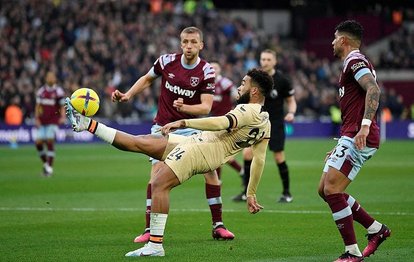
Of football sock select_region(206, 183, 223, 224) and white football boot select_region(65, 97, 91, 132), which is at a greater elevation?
white football boot select_region(65, 97, 91, 132)

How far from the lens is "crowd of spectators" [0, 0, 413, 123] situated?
36.0 m

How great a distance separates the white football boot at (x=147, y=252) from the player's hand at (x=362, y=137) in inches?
101

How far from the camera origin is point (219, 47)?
42938mm

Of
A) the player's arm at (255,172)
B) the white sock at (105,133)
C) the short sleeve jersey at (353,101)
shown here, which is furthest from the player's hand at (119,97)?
the short sleeve jersey at (353,101)

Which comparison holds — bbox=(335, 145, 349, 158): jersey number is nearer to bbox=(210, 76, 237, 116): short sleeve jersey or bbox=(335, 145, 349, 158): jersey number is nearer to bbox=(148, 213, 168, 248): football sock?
bbox=(148, 213, 168, 248): football sock

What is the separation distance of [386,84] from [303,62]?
16.0ft

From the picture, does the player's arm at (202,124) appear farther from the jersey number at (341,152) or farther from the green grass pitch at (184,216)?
the green grass pitch at (184,216)

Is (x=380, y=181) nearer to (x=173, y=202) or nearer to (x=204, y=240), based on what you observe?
(x=173, y=202)

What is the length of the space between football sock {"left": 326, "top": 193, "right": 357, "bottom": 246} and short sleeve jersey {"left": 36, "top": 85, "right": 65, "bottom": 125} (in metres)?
14.8

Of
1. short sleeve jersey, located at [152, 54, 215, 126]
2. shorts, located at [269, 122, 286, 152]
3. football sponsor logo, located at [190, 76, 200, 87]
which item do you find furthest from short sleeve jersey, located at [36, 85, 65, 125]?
football sponsor logo, located at [190, 76, 200, 87]

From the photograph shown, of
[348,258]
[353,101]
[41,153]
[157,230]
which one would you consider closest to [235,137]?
[157,230]

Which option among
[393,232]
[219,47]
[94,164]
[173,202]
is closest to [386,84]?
[219,47]

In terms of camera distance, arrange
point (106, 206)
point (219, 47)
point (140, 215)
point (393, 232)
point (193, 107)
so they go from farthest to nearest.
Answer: point (219, 47), point (106, 206), point (140, 215), point (393, 232), point (193, 107)

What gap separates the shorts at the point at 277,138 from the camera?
16.7m
